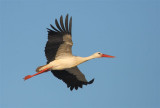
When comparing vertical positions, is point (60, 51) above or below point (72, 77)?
above

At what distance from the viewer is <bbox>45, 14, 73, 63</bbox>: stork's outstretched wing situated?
1471 centimetres

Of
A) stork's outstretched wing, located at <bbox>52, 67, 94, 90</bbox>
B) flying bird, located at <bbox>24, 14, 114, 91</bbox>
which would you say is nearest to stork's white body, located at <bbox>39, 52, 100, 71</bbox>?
flying bird, located at <bbox>24, 14, 114, 91</bbox>

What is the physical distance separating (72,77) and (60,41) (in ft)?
6.14

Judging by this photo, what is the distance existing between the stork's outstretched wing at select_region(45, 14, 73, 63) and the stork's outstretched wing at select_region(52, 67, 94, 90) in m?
1.03

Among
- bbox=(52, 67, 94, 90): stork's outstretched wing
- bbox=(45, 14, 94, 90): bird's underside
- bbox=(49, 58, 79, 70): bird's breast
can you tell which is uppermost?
bbox=(45, 14, 94, 90): bird's underside

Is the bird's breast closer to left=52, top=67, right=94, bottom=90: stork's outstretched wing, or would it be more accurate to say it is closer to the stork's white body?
the stork's white body

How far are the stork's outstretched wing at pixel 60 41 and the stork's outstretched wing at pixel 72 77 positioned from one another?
1.03 meters

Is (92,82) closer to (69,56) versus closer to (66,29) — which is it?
(69,56)

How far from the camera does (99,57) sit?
15.6 m

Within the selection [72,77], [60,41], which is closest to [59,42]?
[60,41]

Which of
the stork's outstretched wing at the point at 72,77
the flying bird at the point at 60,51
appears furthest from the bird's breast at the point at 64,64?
the stork's outstretched wing at the point at 72,77

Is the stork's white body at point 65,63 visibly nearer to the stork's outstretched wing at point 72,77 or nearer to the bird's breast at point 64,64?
the bird's breast at point 64,64

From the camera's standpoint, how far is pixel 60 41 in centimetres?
1480

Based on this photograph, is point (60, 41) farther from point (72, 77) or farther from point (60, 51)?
point (72, 77)
